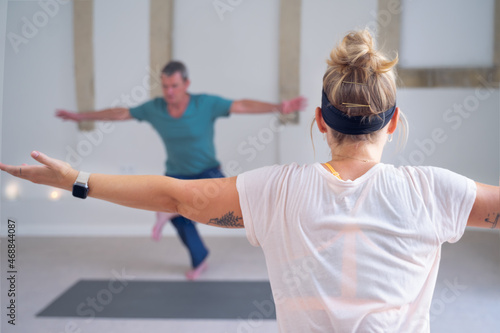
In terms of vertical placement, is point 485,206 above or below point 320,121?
below

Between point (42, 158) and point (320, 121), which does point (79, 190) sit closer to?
point (42, 158)

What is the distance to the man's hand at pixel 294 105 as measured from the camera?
3.63m

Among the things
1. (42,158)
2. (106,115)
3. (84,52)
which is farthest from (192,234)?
(42,158)

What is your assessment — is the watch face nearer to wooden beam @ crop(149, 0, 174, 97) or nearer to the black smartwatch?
the black smartwatch

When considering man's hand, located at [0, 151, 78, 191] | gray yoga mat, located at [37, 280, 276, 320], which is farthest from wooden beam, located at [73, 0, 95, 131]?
man's hand, located at [0, 151, 78, 191]

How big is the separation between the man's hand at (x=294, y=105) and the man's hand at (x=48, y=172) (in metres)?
2.63

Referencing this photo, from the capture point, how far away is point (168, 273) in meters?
3.94

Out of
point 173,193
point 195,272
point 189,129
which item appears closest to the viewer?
point 173,193

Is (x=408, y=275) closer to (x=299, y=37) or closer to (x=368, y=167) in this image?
(x=368, y=167)

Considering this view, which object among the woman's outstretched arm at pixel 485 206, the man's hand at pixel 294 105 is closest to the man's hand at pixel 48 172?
the woman's outstretched arm at pixel 485 206

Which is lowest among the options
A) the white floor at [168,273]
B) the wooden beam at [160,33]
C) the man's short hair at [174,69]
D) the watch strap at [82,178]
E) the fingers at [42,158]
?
the white floor at [168,273]

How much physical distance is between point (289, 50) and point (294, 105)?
1606 millimetres

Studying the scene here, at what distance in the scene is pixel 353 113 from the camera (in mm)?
1024

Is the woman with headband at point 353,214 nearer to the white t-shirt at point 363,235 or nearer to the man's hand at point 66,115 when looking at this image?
the white t-shirt at point 363,235
